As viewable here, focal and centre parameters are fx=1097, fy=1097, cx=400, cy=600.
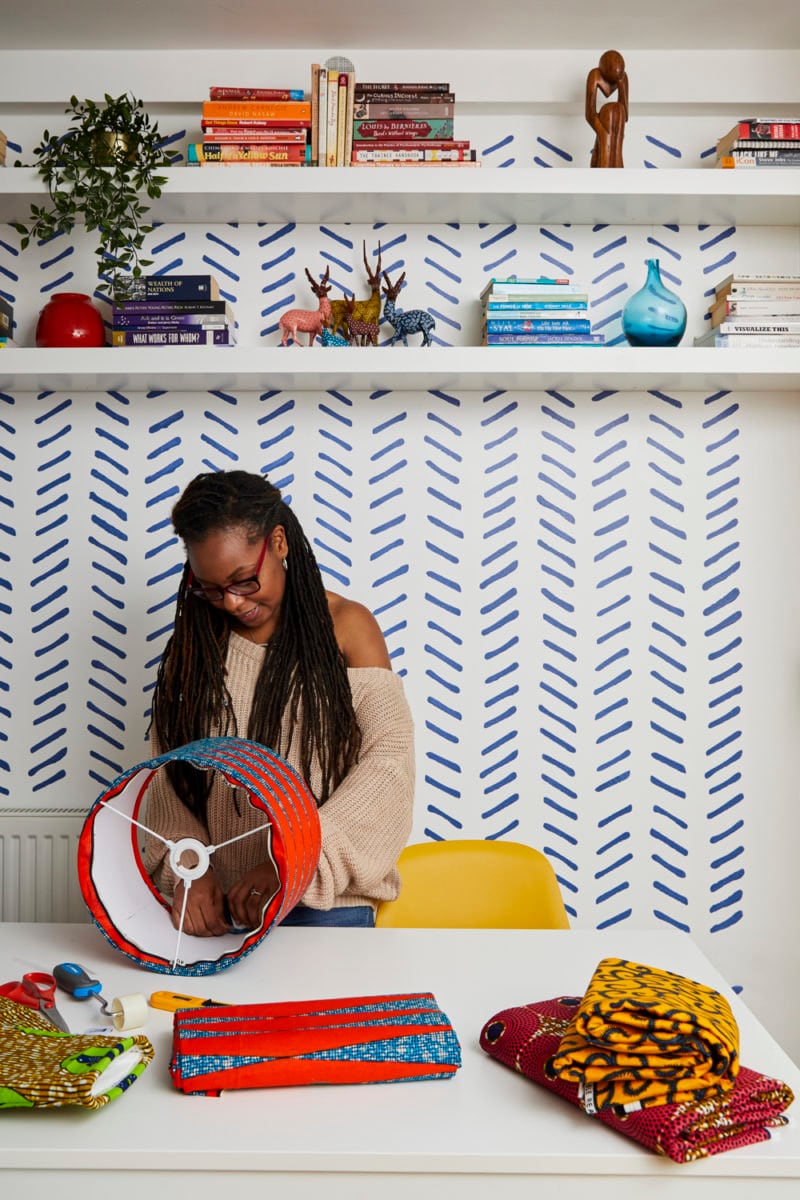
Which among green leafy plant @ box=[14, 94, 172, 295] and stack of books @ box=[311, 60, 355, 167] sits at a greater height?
stack of books @ box=[311, 60, 355, 167]

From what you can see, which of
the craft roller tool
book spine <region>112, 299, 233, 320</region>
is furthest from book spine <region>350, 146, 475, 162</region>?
the craft roller tool

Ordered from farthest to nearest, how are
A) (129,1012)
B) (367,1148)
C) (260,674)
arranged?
(260,674), (129,1012), (367,1148)

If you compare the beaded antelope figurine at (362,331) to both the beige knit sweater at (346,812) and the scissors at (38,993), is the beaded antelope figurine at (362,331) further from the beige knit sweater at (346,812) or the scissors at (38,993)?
the scissors at (38,993)

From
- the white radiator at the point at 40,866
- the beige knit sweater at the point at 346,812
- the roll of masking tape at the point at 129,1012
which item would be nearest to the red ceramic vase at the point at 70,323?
the beige knit sweater at the point at 346,812

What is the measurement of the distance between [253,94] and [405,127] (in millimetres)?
363

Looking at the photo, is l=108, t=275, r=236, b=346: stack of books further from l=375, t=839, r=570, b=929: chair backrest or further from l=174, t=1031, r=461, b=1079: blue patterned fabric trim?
l=174, t=1031, r=461, b=1079: blue patterned fabric trim

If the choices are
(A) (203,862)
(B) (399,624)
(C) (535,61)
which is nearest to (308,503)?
(B) (399,624)

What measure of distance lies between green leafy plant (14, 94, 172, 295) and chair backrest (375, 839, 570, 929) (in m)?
1.49

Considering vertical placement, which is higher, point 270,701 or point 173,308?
point 173,308

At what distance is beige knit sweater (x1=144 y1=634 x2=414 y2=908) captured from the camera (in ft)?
5.65

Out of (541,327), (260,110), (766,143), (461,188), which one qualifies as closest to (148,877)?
(541,327)

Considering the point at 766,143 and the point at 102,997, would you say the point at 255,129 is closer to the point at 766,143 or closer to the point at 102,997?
the point at 766,143

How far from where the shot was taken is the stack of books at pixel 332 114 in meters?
2.54

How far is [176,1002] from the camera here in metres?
1.39
